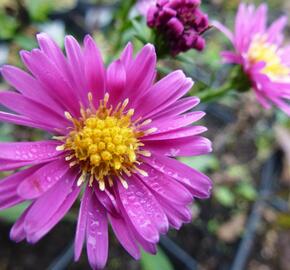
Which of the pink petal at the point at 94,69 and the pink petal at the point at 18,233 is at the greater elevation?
the pink petal at the point at 94,69

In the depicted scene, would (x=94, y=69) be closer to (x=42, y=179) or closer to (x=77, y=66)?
(x=77, y=66)

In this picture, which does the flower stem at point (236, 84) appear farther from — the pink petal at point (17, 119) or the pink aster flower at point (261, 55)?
the pink petal at point (17, 119)

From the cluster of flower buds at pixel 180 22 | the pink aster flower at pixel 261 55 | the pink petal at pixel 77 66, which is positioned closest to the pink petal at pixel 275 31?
the pink aster flower at pixel 261 55

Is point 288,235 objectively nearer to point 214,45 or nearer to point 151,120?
point 214,45

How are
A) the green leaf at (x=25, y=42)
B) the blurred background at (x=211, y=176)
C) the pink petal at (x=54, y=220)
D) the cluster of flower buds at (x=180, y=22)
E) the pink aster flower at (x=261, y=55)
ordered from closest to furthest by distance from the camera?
the pink petal at (x=54, y=220) → the cluster of flower buds at (x=180, y=22) → the pink aster flower at (x=261, y=55) → the green leaf at (x=25, y=42) → the blurred background at (x=211, y=176)

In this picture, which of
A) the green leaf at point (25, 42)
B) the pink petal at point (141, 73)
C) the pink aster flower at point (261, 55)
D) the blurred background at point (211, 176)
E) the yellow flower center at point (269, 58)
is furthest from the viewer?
the blurred background at point (211, 176)

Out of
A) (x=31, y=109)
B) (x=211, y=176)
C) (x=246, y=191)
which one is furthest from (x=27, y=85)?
(x=246, y=191)

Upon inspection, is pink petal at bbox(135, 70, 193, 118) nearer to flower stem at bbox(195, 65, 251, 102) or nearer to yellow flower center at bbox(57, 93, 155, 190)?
→ yellow flower center at bbox(57, 93, 155, 190)
